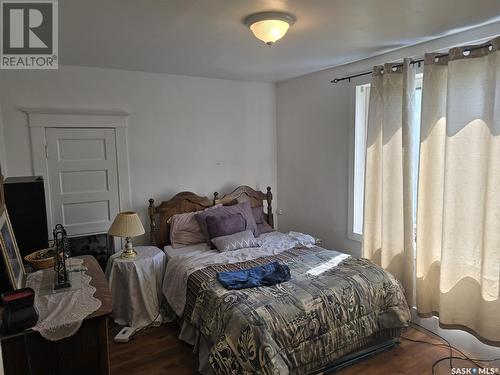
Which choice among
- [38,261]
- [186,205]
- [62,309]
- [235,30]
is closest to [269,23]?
[235,30]

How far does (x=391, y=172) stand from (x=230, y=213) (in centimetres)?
167

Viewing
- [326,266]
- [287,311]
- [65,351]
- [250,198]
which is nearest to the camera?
[65,351]

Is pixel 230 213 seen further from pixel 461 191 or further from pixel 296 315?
pixel 461 191

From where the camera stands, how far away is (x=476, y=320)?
2.47 meters

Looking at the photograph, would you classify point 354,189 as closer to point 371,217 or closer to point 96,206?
point 371,217

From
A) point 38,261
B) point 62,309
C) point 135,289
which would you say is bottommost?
point 135,289

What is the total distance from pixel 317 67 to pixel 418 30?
1.26m

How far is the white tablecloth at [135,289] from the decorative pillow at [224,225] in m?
0.64

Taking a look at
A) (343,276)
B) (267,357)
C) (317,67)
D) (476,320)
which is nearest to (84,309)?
(267,357)

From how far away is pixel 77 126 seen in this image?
3.30 m

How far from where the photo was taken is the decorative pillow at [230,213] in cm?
362

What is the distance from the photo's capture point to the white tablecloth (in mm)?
3014

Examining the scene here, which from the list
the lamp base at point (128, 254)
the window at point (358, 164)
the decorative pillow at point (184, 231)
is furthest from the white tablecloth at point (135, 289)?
the window at point (358, 164)

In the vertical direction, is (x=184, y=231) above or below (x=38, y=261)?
below
